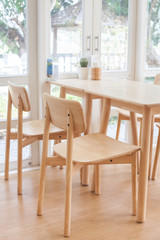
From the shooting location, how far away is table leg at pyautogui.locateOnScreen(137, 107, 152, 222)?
2.13 meters

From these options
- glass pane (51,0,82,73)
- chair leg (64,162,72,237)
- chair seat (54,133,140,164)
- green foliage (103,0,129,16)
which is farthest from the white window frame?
chair leg (64,162,72,237)

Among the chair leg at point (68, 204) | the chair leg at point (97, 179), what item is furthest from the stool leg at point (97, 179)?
the chair leg at point (68, 204)

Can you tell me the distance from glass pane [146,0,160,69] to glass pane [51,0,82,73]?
2.58ft

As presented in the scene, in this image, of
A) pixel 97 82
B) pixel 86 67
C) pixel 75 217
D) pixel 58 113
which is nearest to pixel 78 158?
pixel 58 113

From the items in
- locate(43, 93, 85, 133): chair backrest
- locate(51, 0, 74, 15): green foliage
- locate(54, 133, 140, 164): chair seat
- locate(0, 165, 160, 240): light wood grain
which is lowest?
locate(0, 165, 160, 240): light wood grain

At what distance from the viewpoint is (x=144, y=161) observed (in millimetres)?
2201

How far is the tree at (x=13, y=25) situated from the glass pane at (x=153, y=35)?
1.31m

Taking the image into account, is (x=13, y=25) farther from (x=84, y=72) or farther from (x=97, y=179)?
(x=97, y=179)

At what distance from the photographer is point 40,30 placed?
3.05 m

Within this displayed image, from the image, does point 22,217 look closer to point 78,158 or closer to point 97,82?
point 78,158

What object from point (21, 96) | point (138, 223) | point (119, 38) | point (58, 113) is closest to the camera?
point (58, 113)

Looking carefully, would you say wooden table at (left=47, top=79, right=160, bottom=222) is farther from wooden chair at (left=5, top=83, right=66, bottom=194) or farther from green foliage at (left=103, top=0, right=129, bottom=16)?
green foliage at (left=103, top=0, right=129, bottom=16)

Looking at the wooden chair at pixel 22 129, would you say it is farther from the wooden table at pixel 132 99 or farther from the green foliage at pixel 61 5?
the green foliage at pixel 61 5

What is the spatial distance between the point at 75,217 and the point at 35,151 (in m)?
1.04
